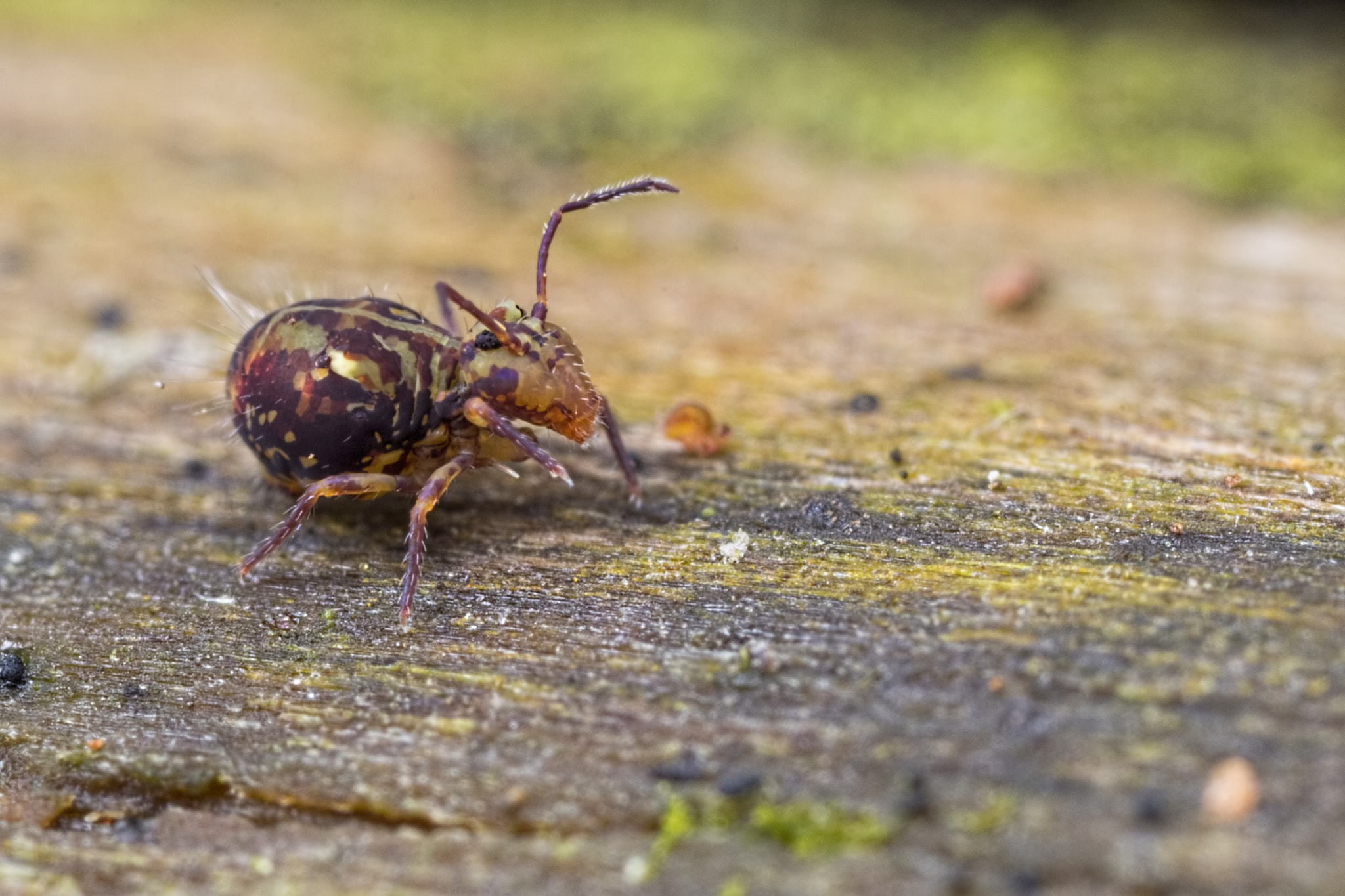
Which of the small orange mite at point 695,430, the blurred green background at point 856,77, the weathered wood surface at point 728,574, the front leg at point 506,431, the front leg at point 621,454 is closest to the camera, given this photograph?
the weathered wood surface at point 728,574

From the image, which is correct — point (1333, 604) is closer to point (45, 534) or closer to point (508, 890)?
point (508, 890)

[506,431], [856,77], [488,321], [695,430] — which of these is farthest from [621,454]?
[856,77]

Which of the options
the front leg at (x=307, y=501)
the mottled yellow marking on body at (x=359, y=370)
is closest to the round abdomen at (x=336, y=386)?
the mottled yellow marking on body at (x=359, y=370)

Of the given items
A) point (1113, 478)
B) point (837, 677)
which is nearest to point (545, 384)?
point (837, 677)

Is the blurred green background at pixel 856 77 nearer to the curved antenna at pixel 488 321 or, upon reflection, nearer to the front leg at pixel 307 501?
the curved antenna at pixel 488 321

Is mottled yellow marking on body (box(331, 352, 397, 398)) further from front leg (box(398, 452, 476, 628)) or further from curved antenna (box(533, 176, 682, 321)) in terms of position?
curved antenna (box(533, 176, 682, 321))

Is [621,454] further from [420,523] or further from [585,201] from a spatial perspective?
[585,201]

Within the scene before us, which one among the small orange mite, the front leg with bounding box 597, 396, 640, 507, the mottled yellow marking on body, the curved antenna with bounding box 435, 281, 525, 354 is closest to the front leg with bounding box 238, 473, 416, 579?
the mottled yellow marking on body
